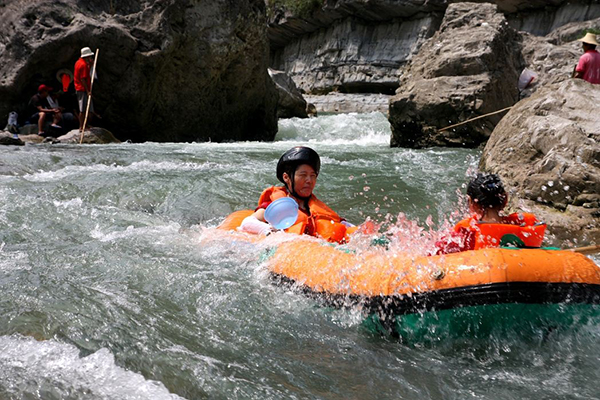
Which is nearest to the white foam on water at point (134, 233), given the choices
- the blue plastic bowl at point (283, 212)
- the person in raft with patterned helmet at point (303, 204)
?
the person in raft with patterned helmet at point (303, 204)

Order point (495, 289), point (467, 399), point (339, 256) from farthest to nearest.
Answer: point (339, 256), point (495, 289), point (467, 399)

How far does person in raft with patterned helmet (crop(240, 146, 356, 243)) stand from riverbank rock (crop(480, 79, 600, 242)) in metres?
2.01

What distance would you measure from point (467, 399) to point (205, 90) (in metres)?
10.2

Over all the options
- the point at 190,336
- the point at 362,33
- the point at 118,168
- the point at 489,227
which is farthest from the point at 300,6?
the point at 190,336

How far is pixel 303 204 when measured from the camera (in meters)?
4.21

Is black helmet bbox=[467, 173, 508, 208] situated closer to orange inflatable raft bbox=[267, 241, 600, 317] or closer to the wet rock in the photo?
orange inflatable raft bbox=[267, 241, 600, 317]

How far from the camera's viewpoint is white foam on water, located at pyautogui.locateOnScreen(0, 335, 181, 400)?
2.05m

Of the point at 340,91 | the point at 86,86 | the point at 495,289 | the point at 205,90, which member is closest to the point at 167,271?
the point at 495,289

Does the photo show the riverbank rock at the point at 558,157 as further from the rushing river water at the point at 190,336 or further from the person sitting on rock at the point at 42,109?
the person sitting on rock at the point at 42,109

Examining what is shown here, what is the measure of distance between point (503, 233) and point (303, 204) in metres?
1.68

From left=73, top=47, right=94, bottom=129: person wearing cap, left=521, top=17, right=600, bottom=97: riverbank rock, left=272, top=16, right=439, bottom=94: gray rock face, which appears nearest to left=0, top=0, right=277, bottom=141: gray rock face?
left=73, top=47, right=94, bottom=129: person wearing cap

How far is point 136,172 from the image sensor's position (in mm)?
7062

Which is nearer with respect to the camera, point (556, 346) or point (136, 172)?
point (556, 346)

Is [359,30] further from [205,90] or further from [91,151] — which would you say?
[91,151]
